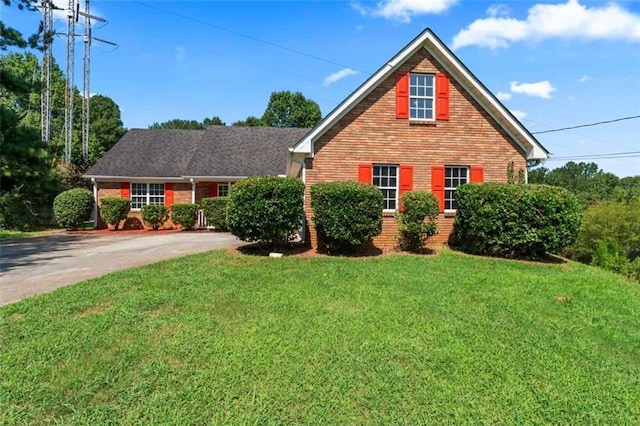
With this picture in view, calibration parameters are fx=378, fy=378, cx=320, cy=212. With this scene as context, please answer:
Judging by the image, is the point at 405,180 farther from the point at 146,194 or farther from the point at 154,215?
the point at 146,194

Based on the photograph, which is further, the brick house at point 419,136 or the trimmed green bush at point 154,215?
the trimmed green bush at point 154,215

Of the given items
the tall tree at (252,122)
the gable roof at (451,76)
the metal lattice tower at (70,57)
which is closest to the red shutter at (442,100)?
the gable roof at (451,76)

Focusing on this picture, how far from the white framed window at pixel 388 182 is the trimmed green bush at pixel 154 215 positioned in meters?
11.2

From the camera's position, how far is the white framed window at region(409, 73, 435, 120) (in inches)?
465

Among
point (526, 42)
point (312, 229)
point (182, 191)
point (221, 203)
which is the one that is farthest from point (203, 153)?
point (526, 42)

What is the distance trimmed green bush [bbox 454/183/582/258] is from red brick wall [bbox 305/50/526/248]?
191 centimetres

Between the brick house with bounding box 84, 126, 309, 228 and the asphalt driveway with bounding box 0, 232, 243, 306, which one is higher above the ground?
the brick house with bounding box 84, 126, 309, 228

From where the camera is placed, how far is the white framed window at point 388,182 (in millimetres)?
11812

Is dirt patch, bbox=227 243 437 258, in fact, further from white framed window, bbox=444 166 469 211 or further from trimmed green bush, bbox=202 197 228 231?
trimmed green bush, bbox=202 197 228 231

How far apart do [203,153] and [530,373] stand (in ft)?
63.0

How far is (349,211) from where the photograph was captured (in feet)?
30.8

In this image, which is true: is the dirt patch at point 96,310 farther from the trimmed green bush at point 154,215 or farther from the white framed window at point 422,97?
the trimmed green bush at point 154,215

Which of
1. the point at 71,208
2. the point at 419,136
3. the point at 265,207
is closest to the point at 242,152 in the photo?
the point at 71,208

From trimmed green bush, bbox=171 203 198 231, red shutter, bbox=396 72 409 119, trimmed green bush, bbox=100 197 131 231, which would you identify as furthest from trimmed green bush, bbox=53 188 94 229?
red shutter, bbox=396 72 409 119
